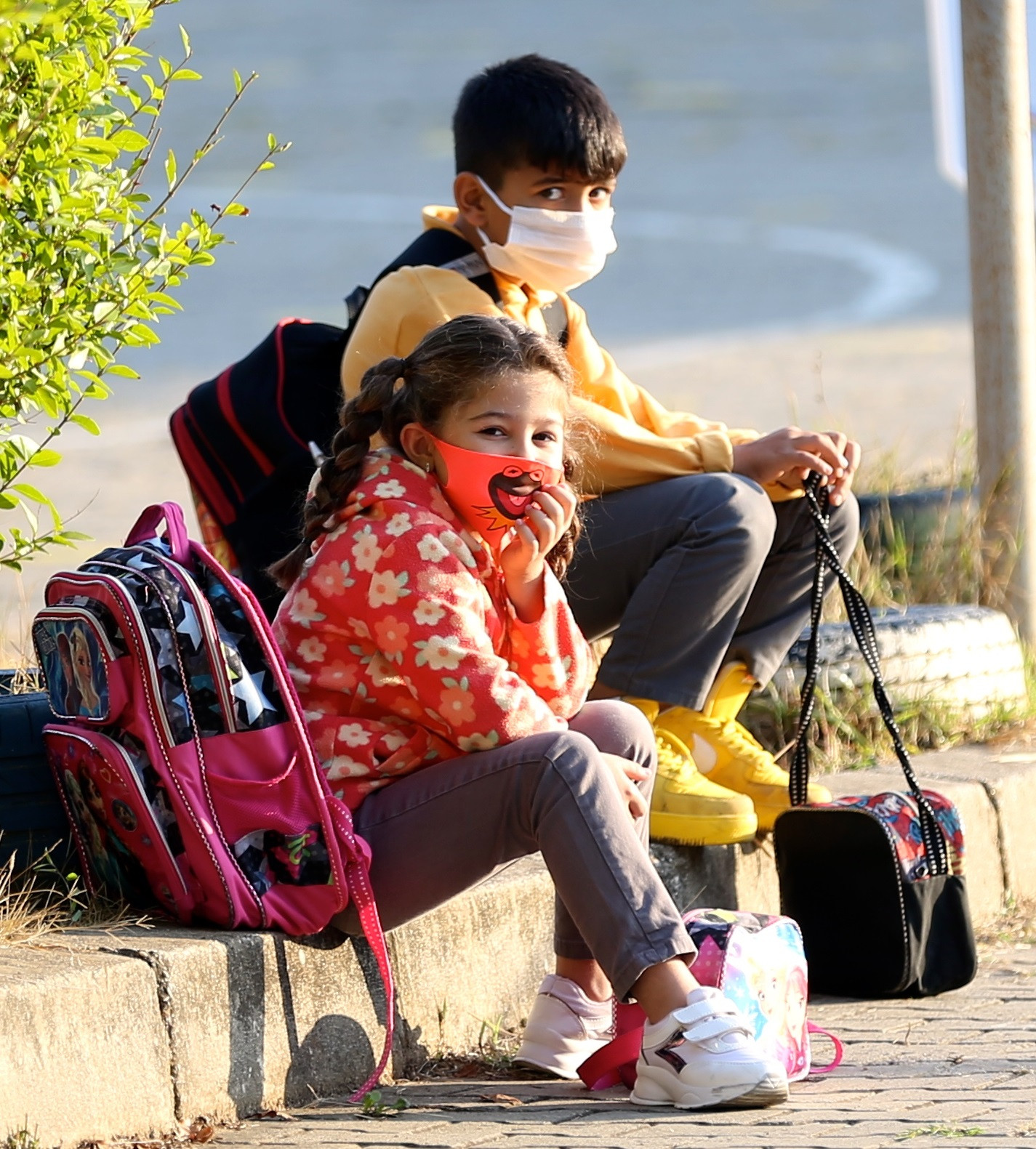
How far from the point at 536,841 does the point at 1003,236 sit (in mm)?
2714

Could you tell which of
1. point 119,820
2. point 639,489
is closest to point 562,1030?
point 119,820

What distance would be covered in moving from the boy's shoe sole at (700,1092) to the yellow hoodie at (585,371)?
52.1 inches

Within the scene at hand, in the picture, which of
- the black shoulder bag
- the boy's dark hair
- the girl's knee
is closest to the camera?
the girl's knee

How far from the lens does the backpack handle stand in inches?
116

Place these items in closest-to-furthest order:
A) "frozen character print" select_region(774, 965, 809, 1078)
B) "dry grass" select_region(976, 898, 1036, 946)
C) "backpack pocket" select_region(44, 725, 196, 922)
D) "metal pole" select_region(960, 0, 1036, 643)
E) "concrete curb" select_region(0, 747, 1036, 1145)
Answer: "concrete curb" select_region(0, 747, 1036, 1145) → "backpack pocket" select_region(44, 725, 196, 922) → "frozen character print" select_region(774, 965, 809, 1078) → "dry grass" select_region(976, 898, 1036, 946) → "metal pole" select_region(960, 0, 1036, 643)

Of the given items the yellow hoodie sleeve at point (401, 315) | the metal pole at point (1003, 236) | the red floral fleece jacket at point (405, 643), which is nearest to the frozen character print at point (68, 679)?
the red floral fleece jacket at point (405, 643)

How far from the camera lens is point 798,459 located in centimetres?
386

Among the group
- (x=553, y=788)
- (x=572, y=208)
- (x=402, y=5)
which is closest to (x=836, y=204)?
(x=402, y=5)

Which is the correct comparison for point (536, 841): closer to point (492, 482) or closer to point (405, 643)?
point (405, 643)

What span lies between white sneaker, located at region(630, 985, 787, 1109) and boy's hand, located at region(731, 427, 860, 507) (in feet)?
4.48

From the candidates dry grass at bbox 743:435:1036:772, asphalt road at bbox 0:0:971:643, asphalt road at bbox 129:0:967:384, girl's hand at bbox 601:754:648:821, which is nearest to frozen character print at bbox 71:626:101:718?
girl's hand at bbox 601:754:648:821

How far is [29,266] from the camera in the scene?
2.92 meters

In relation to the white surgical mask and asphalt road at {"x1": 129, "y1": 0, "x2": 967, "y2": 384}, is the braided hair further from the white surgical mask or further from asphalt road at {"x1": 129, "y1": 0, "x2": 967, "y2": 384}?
asphalt road at {"x1": 129, "y1": 0, "x2": 967, "y2": 384}

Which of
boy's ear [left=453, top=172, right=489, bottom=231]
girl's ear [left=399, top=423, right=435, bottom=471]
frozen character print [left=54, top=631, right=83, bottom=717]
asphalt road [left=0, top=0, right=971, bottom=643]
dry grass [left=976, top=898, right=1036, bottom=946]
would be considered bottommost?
dry grass [left=976, top=898, right=1036, bottom=946]
